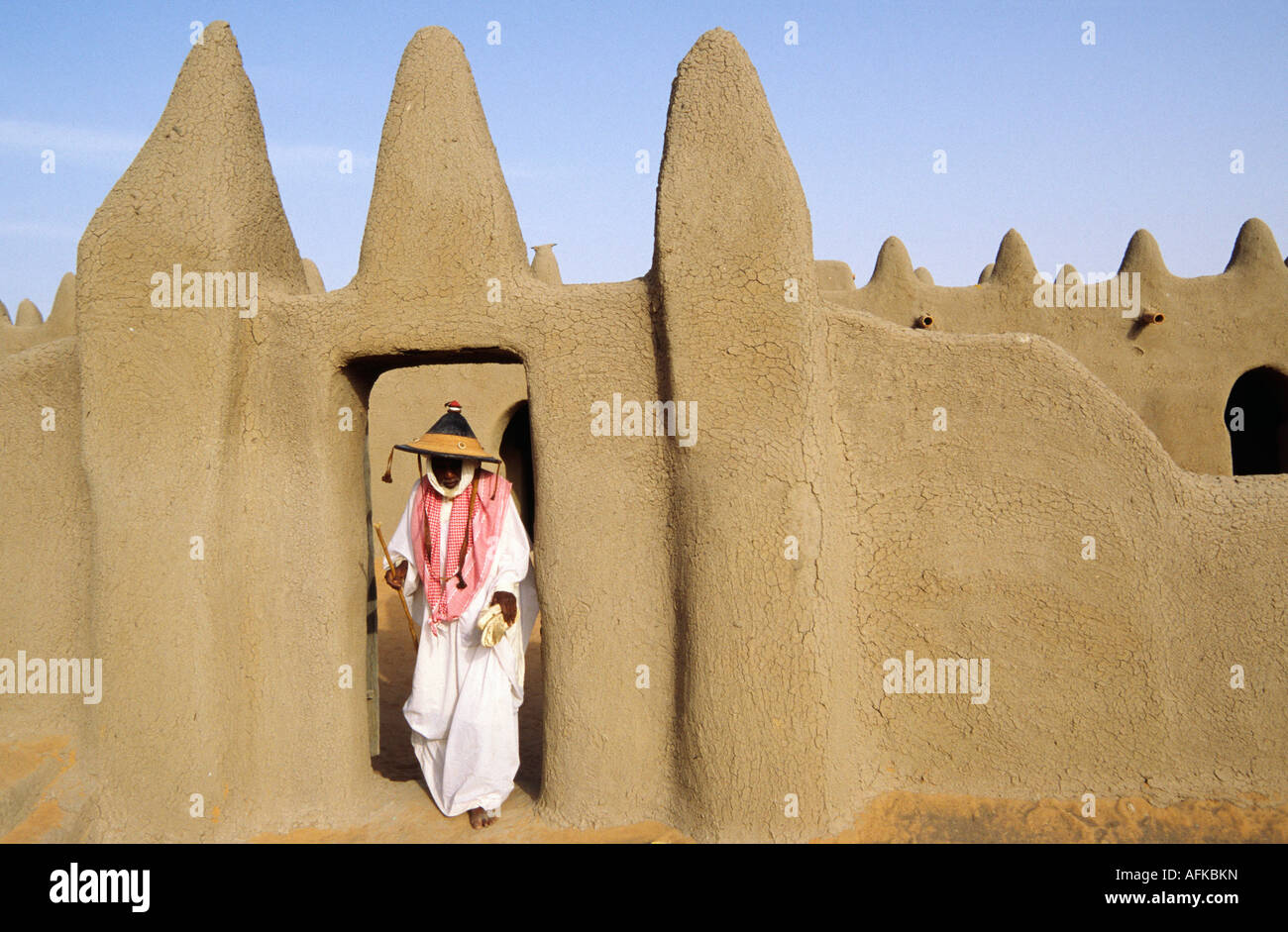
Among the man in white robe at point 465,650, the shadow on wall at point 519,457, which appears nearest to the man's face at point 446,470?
the man in white robe at point 465,650

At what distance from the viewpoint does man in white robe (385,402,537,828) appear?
14.4ft

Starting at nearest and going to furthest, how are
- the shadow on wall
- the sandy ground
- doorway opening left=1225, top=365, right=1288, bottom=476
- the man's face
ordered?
the sandy ground → the man's face → doorway opening left=1225, top=365, right=1288, bottom=476 → the shadow on wall

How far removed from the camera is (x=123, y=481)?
427cm

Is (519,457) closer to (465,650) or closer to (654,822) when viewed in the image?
(465,650)

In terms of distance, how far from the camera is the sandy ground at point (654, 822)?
3887 millimetres

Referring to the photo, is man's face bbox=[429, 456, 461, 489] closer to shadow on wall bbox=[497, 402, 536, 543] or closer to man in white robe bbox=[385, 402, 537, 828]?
man in white robe bbox=[385, 402, 537, 828]

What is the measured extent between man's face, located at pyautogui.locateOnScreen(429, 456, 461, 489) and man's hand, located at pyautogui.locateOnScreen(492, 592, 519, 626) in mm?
645

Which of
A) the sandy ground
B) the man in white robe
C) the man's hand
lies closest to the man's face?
the man in white robe

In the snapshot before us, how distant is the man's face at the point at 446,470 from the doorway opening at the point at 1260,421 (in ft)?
30.2

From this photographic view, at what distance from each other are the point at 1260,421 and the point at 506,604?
1129 cm

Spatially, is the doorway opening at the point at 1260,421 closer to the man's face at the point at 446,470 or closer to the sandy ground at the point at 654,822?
the sandy ground at the point at 654,822

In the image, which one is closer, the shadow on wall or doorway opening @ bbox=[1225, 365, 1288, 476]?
doorway opening @ bbox=[1225, 365, 1288, 476]

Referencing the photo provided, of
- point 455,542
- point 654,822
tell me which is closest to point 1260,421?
point 654,822

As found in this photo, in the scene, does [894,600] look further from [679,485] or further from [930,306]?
[930,306]
